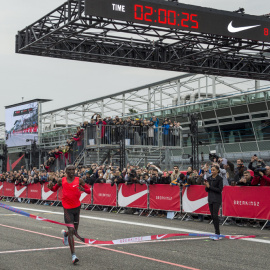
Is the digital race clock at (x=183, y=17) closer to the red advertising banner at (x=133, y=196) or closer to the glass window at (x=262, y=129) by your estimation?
the red advertising banner at (x=133, y=196)

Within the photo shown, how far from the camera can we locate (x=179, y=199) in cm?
1783

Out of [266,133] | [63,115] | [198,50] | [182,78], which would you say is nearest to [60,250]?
[198,50]

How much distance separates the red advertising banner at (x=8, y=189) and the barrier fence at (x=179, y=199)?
580cm

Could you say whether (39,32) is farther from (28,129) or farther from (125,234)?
(28,129)

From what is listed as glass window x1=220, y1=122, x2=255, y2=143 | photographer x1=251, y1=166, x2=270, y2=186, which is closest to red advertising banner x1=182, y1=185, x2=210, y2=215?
photographer x1=251, y1=166, x2=270, y2=186

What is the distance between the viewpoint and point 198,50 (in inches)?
941

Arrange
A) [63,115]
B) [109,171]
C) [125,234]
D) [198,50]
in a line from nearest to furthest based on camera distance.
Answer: [125,234]
[109,171]
[198,50]
[63,115]

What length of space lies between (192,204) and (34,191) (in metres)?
13.1

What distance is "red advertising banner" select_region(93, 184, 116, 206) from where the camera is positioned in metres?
21.1

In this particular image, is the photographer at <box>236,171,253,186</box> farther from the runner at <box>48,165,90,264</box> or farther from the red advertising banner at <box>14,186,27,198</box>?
the red advertising banner at <box>14,186,27,198</box>

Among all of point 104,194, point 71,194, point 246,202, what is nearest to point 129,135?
point 104,194

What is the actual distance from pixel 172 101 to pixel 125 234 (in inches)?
1263

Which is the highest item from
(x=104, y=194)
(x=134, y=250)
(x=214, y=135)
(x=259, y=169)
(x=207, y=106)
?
(x=207, y=106)

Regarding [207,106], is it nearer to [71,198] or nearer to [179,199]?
[179,199]
